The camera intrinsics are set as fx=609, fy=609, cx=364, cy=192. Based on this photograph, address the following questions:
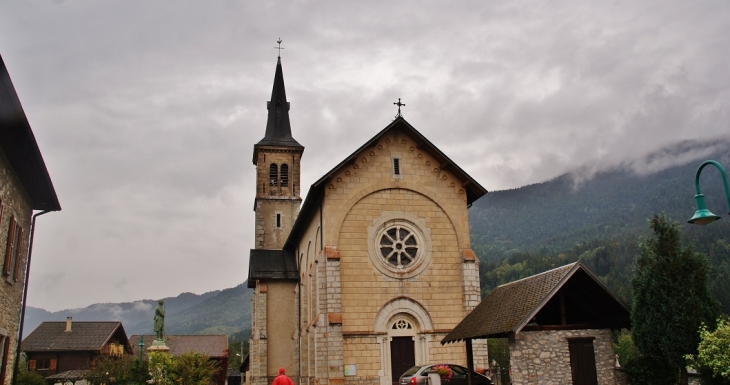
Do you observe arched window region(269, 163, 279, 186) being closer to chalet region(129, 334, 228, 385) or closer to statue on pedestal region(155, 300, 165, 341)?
statue on pedestal region(155, 300, 165, 341)

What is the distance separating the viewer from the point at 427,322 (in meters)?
24.7

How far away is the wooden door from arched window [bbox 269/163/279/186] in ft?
101

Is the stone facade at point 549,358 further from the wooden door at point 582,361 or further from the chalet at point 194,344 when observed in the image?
the chalet at point 194,344

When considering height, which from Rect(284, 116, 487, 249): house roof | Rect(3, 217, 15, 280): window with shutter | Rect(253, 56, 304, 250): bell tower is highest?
Rect(253, 56, 304, 250): bell tower

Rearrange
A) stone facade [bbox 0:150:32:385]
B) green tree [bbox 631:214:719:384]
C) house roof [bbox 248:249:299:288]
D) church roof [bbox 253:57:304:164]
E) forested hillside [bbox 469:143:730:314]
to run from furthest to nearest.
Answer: forested hillside [bbox 469:143:730:314]
church roof [bbox 253:57:304:164]
house roof [bbox 248:249:299:288]
green tree [bbox 631:214:719:384]
stone facade [bbox 0:150:32:385]

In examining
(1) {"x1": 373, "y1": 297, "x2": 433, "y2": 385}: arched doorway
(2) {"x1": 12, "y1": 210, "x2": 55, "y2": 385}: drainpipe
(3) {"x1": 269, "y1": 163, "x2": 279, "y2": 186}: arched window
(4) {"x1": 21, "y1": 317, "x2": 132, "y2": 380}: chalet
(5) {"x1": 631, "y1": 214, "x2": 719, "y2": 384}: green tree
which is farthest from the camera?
(4) {"x1": 21, "y1": 317, "x2": 132, "y2": 380}: chalet

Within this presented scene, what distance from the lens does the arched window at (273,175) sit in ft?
147

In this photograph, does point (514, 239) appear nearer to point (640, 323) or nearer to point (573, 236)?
point (573, 236)

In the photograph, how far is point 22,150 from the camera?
1534cm

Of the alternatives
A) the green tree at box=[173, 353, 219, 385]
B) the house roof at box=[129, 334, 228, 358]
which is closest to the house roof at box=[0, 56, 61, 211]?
the green tree at box=[173, 353, 219, 385]

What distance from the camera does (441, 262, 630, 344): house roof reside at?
16.6 m

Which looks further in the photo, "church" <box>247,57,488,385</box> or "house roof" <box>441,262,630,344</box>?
"church" <box>247,57,488,385</box>

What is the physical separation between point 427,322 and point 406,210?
4776 mm

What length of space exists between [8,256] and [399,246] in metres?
14.3
